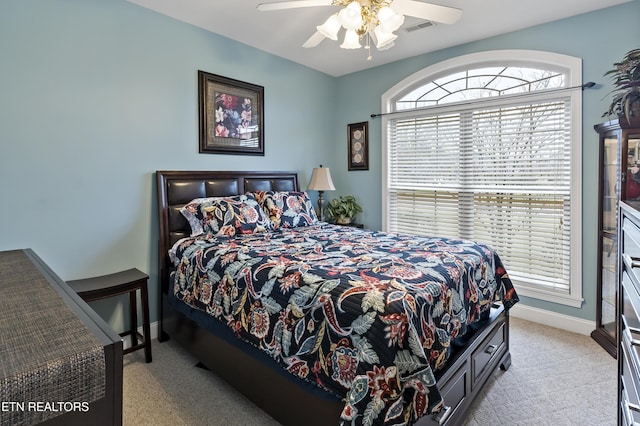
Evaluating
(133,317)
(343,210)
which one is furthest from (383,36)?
(133,317)

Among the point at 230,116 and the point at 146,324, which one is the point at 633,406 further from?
the point at 230,116

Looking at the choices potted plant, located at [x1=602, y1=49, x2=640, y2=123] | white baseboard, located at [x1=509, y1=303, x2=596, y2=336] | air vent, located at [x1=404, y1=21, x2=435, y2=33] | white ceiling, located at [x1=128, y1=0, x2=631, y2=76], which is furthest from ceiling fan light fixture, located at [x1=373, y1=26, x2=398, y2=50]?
white baseboard, located at [x1=509, y1=303, x2=596, y2=336]

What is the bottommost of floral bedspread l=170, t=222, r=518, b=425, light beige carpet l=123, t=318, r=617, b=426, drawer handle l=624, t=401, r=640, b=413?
light beige carpet l=123, t=318, r=617, b=426

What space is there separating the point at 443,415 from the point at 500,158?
2.67 m

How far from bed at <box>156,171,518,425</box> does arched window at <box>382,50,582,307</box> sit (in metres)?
1.23

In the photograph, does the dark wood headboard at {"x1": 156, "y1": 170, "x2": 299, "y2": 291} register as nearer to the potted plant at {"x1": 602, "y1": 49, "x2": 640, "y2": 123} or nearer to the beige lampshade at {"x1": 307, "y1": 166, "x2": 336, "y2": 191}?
the beige lampshade at {"x1": 307, "y1": 166, "x2": 336, "y2": 191}

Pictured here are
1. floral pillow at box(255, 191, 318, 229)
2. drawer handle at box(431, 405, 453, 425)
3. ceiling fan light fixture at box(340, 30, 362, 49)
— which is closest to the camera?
drawer handle at box(431, 405, 453, 425)

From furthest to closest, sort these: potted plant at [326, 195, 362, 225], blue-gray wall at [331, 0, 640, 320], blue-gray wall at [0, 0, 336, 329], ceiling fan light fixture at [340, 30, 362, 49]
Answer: potted plant at [326, 195, 362, 225], blue-gray wall at [331, 0, 640, 320], blue-gray wall at [0, 0, 336, 329], ceiling fan light fixture at [340, 30, 362, 49]

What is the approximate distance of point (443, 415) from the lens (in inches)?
64.4

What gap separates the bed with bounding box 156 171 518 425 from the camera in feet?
4.29

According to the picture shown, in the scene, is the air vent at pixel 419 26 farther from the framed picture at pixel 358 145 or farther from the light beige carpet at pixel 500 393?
the light beige carpet at pixel 500 393

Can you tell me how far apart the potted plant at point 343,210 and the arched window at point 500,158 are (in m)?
0.48

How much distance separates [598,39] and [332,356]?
3400 millimetres

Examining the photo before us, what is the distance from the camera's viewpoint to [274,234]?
292cm
